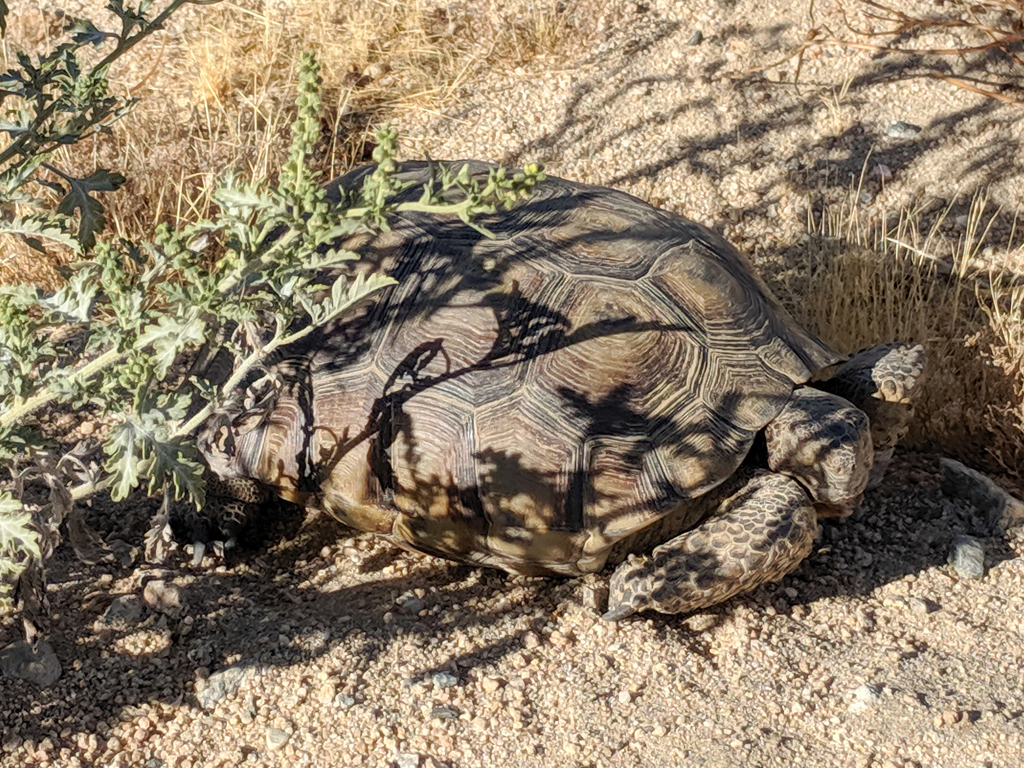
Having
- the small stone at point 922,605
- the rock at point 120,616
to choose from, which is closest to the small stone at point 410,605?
the rock at point 120,616

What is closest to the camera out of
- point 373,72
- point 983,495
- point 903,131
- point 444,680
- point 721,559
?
point 444,680

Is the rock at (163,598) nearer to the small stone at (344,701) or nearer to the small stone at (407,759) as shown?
the small stone at (344,701)

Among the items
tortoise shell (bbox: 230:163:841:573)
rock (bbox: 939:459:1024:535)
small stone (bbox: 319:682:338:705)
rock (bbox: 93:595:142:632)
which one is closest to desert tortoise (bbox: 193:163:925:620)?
tortoise shell (bbox: 230:163:841:573)

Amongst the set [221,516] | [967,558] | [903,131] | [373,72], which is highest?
[373,72]

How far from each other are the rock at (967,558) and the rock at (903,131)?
266 centimetres

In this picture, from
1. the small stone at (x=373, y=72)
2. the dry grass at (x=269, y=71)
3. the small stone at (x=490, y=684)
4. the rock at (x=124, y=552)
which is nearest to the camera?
the small stone at (x=490, y=684)

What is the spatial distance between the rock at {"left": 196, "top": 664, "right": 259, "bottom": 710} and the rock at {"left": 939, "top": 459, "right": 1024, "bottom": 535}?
2734 millimetres

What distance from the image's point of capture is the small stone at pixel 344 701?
3.24 metres

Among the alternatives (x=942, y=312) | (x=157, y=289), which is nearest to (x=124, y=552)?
(x=157, y=289)

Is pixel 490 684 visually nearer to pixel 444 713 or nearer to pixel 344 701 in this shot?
pixel 444 713

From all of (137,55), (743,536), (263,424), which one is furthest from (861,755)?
(137,55)

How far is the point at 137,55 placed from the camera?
237 inches

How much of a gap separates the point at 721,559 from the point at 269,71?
12.1 ft

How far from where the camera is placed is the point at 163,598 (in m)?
3.55
